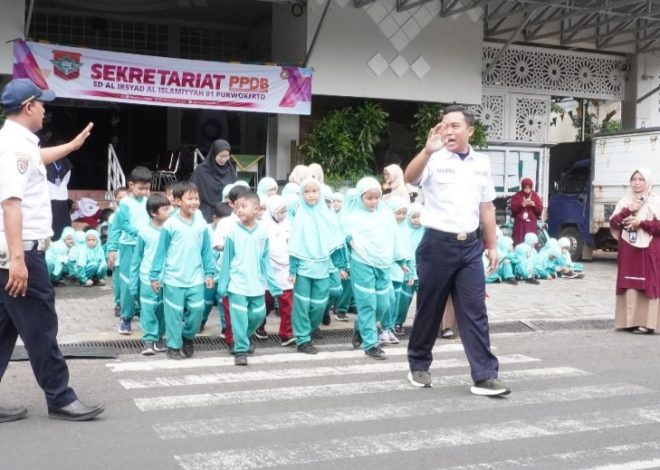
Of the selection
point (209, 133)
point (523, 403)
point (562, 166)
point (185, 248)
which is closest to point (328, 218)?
point (185, 248)

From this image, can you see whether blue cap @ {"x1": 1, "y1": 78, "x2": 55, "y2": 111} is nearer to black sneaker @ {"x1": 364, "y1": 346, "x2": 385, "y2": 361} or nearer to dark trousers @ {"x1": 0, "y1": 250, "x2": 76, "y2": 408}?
dark trousers @ {"x1": 0, "y1": 250, "x2": 76, "y2": 408}

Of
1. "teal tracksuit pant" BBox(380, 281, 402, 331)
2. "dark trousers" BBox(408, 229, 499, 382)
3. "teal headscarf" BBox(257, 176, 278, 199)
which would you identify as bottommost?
"teal tracksuit pant" BBox(380, 281, 402, 331)

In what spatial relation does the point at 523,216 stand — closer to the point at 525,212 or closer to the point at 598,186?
the point at 525,212

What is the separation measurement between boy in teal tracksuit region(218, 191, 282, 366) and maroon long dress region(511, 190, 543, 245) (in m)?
8.91

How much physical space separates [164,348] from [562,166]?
16.9 m

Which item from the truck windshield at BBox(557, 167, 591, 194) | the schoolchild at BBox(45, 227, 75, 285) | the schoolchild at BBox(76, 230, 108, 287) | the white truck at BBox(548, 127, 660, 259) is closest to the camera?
the schoolchild at BBox(45, 227, 75, 285)

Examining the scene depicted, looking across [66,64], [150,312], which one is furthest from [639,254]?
[66,64]

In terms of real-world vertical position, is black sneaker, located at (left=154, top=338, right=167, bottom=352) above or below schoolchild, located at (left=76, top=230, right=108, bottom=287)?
below

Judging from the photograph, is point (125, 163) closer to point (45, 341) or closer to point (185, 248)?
point (185, 248)

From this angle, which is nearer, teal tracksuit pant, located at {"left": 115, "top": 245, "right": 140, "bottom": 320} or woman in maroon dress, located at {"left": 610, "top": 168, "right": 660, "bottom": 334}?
teal tracksuit pant, located at {"left": 115, "top": 245, "right": 140, "bottom": 320}

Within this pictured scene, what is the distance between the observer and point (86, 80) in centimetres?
1356

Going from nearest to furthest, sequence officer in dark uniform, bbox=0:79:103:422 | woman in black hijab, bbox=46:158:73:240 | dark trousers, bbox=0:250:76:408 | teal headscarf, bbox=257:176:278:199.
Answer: officer in dark uniform, bbox=0:79:103:422, dark trousers, bbox=0:250:76:408, teal headscarf, bbox=257:176:278:199, woman in black hijab, bbox=46:158:73:240

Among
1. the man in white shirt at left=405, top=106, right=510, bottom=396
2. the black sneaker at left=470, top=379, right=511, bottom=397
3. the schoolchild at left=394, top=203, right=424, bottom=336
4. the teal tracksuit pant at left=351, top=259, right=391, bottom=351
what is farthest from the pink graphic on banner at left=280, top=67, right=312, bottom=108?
the black sneaker at left=470, top=379, right=511, bottom=397

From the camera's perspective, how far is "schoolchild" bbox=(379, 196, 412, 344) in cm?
826
